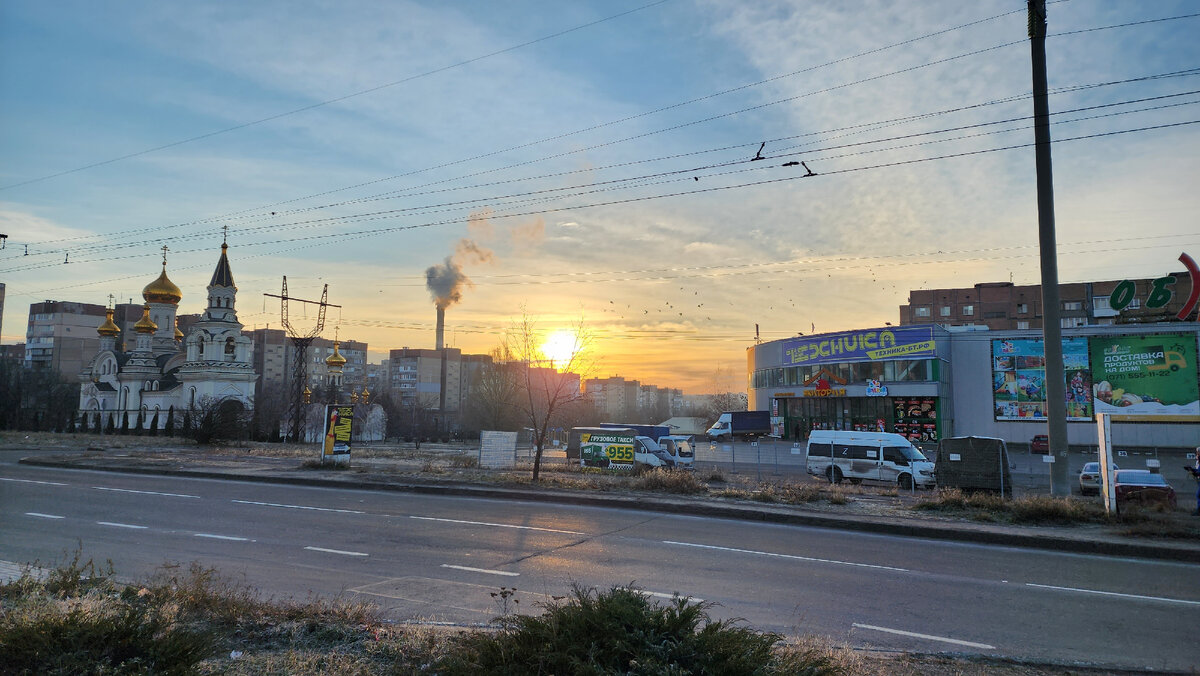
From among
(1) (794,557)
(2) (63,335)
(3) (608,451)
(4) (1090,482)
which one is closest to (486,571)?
(1) (794,557)

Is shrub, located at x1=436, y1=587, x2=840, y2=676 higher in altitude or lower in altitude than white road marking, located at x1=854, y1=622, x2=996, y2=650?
higher

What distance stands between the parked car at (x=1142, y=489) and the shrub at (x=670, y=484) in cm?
1068

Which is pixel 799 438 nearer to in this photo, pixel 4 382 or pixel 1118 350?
pixel 1118 350

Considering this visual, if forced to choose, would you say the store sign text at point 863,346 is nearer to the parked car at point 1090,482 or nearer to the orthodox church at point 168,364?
the parked car at point 1090,482

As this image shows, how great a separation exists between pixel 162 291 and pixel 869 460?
7839 cm

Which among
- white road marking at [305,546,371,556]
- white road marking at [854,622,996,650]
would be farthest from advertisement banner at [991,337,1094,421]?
white road marking at [305,546,371,556]

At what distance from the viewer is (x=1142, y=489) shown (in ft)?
58.6

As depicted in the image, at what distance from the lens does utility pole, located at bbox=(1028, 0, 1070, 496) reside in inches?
690

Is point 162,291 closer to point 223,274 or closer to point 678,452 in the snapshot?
point 223,274

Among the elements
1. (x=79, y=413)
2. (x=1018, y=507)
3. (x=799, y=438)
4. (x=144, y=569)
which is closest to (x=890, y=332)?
(x=799, y=438)

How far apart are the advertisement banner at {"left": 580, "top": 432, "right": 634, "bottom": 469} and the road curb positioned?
903 centimetres

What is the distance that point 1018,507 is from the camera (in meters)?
15.0

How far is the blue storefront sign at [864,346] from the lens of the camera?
50.4 meters

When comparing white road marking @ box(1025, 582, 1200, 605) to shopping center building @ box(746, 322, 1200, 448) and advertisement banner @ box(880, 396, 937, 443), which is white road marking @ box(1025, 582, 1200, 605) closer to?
shopping center building @ box(746, 322, 1200, 448)
